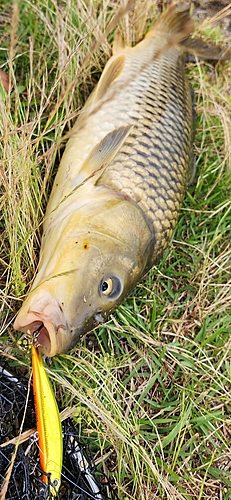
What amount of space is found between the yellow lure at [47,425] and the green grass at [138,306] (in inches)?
6.5

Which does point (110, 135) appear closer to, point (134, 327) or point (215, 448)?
point (134, 327)

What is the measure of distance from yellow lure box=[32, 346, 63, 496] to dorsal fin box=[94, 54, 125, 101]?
4.64ft

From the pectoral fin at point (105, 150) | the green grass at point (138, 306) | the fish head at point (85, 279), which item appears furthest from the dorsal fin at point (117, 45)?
the fish head at point (85, 279)

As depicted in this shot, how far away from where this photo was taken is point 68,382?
2.22 m

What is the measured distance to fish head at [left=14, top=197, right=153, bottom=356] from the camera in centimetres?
182

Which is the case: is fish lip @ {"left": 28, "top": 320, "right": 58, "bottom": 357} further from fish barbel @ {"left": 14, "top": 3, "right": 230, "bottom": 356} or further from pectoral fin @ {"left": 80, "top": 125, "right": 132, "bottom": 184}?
pectoral fin @ {"left": 80, "top": 125, "right": 132, "bottom": 184}

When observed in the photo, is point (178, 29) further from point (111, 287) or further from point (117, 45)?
point (111, 287)

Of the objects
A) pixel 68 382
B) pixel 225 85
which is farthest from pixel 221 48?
pixel 68 382

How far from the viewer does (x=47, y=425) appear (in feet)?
6.23

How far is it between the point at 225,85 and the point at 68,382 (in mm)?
2402

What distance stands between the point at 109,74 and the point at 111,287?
131 centimetres

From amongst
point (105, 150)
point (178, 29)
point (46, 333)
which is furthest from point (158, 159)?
point (178, 29)

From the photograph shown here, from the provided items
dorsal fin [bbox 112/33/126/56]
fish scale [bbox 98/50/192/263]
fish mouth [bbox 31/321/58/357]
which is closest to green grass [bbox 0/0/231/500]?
dorsal fin [bbox 112/33/126/56]

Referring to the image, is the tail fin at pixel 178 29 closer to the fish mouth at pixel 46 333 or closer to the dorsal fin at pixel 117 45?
the dorsal fin at pixel 117 45
